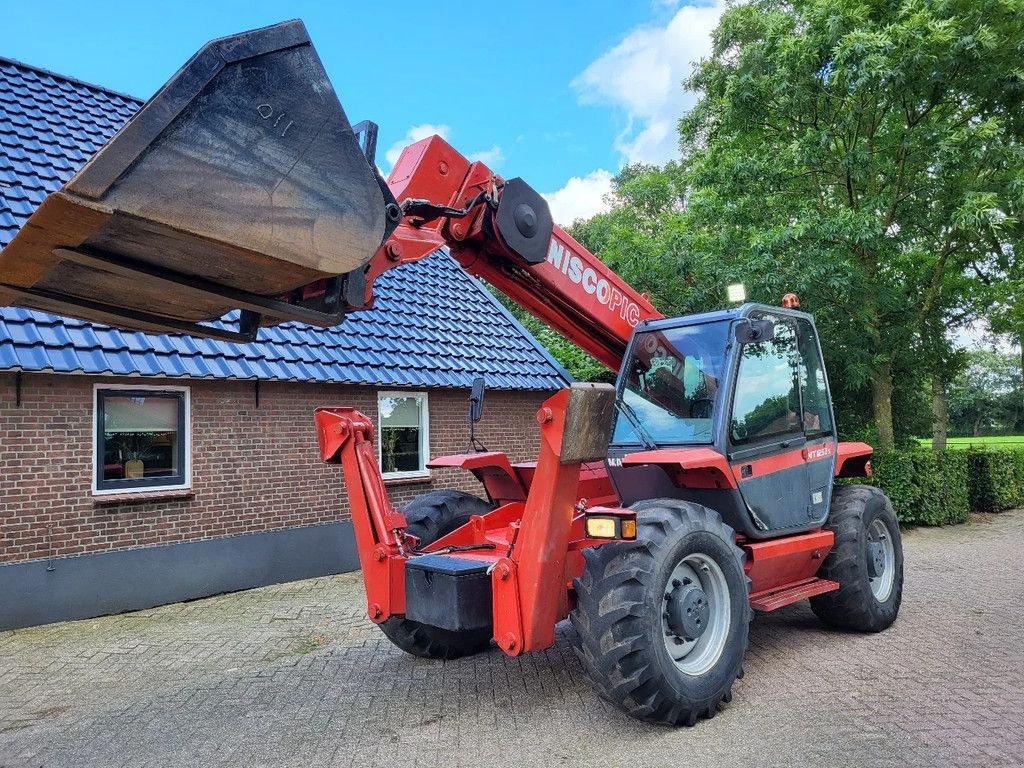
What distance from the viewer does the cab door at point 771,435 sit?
17.1ft

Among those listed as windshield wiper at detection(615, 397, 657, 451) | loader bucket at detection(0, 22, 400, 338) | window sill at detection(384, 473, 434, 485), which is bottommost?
window sill at detection(384, 473, 434, 485)

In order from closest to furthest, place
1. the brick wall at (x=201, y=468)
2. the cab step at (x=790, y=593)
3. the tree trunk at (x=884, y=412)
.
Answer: the cab step at (x=790, y=593), the brick wall at (x=201, y=468), the tree trunk at (x=884, y=412)

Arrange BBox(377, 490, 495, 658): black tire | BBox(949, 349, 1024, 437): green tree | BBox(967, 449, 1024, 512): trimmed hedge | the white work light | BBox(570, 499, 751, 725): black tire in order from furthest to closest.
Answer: BBox(949, 349, 1024, 437): green tree
BBox(967, 449, 1024, 512): trimmed hedge
the white work light
BBox(377, 490, 495, 658): black tire
BBox(570, 499, 751, 725): black tire

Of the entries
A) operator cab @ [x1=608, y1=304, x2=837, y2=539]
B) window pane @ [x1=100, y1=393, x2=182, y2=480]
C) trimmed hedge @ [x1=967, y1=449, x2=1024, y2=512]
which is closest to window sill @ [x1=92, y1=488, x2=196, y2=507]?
window pane @ [x1=100, y1=393, x2=182, y2=480]

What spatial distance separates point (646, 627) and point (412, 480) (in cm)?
688

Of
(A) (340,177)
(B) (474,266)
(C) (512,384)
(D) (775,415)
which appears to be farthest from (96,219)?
(C) (512,384)

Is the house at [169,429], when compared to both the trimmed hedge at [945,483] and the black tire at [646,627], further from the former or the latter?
the trimmed hedge at [945,483]

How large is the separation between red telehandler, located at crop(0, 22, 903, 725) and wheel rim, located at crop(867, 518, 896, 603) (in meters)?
0.02

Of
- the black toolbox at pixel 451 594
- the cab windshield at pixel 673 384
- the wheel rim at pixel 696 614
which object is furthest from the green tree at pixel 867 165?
the black toolbox at pixel 451 594

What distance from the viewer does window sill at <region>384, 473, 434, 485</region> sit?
10227 millimetres

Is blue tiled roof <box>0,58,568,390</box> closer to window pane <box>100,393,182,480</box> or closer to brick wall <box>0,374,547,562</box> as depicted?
brick wall <box>0,374,547,562</box>

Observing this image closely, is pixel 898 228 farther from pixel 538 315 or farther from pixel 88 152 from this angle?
pixel 88 152

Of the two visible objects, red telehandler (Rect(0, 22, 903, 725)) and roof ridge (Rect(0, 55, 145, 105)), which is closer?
red telehandler (Rect(0, 22, 903, 725))

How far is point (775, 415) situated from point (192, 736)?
431 centimetres
